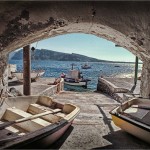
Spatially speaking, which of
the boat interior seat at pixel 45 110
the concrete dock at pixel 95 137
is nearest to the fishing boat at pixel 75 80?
the concrete dock at pixel 95 137

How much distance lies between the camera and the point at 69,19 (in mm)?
4477

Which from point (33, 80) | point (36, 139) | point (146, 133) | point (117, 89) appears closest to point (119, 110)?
point (146, 133)

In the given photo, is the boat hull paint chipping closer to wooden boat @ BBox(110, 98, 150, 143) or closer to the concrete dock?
wooden boat @ BBox(110, 98, 150, 143)

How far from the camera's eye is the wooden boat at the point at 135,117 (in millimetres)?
4621

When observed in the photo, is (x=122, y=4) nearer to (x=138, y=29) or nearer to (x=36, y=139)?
(x=138, y=29)

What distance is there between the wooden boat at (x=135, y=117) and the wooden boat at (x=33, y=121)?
0.99m

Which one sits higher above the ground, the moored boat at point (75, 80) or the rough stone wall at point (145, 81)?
the rough stone wall at point (145, 81)

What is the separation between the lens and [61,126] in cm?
446

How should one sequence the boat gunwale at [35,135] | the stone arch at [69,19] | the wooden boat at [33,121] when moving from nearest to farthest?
1. the boat gunwale at [35,135]
2. the wooden boat at [33,121]
3. the stone arch at [69,19]

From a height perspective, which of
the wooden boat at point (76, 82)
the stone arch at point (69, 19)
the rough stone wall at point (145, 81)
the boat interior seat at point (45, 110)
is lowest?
the wooden boat at point (76, 82)

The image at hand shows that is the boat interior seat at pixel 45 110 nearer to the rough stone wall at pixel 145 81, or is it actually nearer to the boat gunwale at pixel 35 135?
the boat gunwale at pixel 35 135

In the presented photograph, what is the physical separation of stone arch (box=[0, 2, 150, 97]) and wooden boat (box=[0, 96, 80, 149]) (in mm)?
1240

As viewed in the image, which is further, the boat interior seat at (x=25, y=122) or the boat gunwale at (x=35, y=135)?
the boat interior seat at (x=25, y=122)

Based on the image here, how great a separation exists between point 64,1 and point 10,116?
2.93 meters
